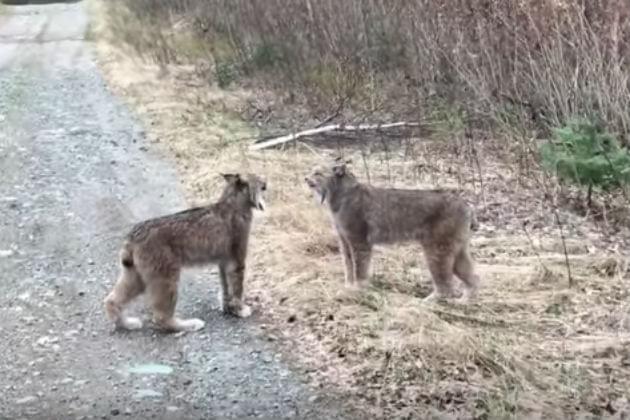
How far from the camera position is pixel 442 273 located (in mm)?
6887

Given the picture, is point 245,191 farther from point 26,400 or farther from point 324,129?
point 324,129

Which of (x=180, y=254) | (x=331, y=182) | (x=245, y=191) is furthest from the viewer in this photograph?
(x=331, y=182)

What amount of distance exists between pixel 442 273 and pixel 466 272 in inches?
7.8

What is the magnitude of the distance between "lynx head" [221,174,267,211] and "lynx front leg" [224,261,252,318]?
400mm

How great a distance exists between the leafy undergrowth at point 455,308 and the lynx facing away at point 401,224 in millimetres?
178

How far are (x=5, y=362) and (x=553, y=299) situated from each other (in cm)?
314

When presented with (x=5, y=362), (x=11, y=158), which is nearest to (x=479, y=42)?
(x=11, y=158)

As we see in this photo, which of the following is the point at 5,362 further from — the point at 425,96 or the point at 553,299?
the point at 425,96

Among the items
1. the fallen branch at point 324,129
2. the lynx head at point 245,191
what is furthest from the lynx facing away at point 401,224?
the fallen branch at point 324,129

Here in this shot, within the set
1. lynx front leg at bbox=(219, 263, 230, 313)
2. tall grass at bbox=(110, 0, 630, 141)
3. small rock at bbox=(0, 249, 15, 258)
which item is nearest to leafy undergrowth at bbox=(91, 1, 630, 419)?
lynx front leg at bbox=(219, 263, 230, 313)

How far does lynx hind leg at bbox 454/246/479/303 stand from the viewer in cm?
698

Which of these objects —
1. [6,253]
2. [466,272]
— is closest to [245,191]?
[466,272]

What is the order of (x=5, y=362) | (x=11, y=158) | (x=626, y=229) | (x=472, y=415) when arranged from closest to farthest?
(x=472, y=415) < (x=5, y=362) < (x=626, y=229) < (x=11, y=158)

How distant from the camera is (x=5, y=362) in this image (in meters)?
6.05
